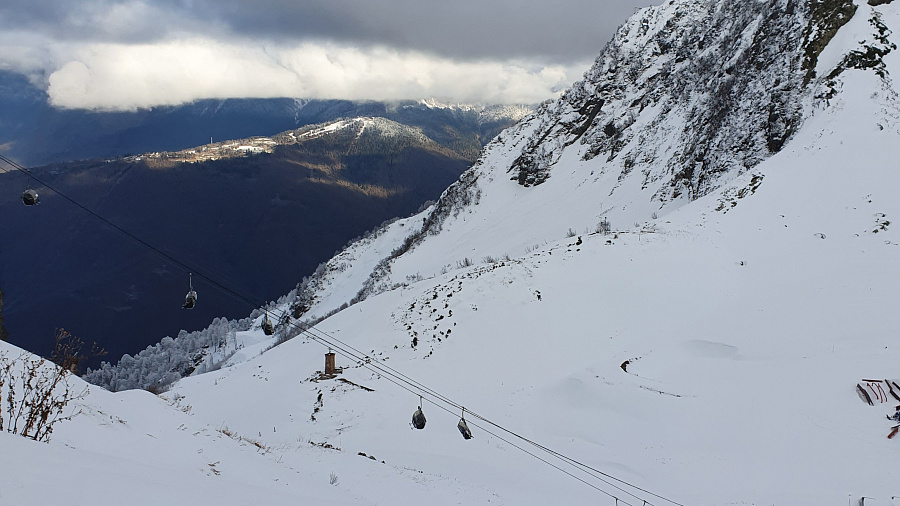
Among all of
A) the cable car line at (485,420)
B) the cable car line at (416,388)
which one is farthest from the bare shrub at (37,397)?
the cable car line at (485,420)

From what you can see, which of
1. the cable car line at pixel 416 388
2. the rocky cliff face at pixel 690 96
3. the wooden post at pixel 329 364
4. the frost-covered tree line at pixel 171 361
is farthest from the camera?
the frost-covered tree line at pixel 171 361

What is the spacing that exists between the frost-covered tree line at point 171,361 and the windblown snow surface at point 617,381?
6165 centimetres

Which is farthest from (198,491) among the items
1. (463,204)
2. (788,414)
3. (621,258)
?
(463,204)

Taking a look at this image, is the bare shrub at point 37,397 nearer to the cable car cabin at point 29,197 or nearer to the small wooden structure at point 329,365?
the cable car cabin at point 29,197

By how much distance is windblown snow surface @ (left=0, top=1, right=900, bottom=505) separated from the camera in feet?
33.0

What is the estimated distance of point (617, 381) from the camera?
1722 cm

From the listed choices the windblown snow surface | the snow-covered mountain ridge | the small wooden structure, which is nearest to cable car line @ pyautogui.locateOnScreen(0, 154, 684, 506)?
the windblown snow surface

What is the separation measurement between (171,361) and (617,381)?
3839 inches

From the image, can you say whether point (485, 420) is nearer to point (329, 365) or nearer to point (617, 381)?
point (617, 381)

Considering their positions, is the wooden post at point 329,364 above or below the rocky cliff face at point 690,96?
below

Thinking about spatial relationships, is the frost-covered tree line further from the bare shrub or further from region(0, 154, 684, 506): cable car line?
the bare shrub

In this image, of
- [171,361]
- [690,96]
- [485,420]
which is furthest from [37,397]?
[171,361]

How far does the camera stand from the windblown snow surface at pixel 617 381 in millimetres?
10070

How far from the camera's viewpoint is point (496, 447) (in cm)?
1570
